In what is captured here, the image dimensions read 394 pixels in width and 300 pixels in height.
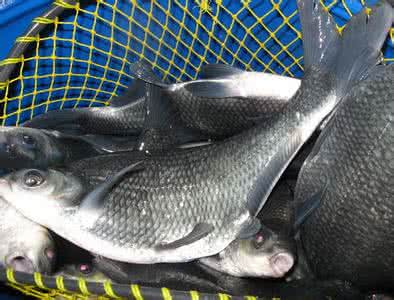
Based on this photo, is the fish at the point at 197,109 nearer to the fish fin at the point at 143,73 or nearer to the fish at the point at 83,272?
the fish fin at the point at 143,73

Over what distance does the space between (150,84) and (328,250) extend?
779mm

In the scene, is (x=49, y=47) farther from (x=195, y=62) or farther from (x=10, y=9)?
(x=195, y=62)

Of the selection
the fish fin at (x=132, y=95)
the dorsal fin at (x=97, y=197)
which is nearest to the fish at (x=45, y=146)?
the fish fin at (x=132, y=95)

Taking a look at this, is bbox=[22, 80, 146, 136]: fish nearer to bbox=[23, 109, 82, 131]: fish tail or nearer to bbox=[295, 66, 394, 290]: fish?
bbox=[23, 109, 82, 131]: fish tail

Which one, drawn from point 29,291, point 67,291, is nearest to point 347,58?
point 67,291

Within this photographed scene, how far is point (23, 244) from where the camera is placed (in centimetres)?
144

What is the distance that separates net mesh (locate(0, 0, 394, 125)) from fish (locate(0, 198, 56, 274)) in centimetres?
48

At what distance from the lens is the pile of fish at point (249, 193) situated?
4.36 feet

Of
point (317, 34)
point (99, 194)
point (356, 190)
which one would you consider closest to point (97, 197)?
point (99, 194)

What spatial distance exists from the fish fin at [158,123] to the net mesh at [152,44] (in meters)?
0.31

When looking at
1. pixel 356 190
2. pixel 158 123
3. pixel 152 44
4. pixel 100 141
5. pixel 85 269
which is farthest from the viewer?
pixel 152 44

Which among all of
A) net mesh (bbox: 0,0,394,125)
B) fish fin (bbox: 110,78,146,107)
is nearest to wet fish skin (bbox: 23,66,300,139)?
fish fin (bbox: 110,78,146,107)

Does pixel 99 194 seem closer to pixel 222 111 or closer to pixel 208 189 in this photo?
pixel 208 189

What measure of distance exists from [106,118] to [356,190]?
0.93 metres
